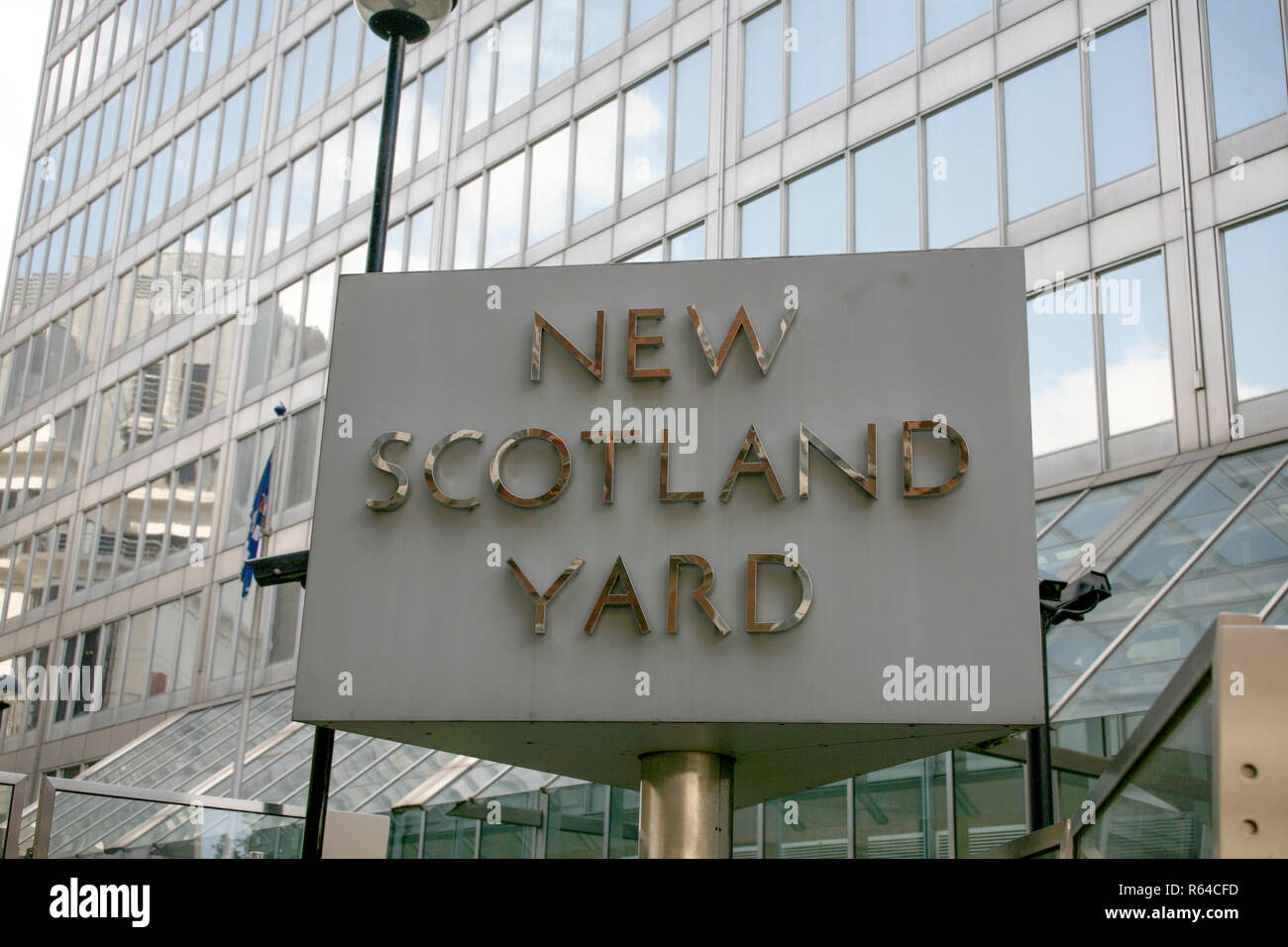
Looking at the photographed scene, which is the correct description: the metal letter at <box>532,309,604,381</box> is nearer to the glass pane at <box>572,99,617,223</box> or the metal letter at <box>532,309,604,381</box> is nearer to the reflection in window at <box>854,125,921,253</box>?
the reflection in window at <box>854,125,921,253</box>

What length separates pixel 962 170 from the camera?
24984mm

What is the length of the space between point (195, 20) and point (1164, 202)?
123 feet

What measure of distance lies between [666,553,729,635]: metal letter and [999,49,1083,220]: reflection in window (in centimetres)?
1585

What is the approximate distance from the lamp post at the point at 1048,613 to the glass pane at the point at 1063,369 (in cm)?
982

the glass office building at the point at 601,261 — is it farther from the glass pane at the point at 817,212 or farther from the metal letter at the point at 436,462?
the metal letter at the point at 436,462

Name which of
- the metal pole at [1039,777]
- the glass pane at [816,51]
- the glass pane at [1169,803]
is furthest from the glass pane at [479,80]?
the glass pane at [1169,803]

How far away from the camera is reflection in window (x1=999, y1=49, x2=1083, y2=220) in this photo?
23.3 m

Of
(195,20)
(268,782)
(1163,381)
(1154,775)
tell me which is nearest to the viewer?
(1154,775)

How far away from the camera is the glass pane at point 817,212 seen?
2689 cm

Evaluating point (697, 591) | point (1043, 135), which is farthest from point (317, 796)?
point (1043, 135)

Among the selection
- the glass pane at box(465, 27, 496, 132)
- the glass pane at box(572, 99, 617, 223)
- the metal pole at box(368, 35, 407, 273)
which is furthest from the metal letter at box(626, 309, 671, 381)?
the glass pane at box(465, 27, 496, 132)

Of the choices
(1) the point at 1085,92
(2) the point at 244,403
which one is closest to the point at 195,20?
(2) the point at 244,403

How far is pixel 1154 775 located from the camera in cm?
827
